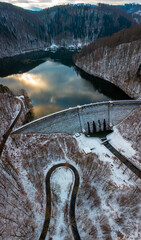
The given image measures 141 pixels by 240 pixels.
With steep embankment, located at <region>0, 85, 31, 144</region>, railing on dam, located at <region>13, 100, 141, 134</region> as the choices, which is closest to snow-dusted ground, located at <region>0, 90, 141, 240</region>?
railing on dam, located at <region>13, 100, 141, 134</region>

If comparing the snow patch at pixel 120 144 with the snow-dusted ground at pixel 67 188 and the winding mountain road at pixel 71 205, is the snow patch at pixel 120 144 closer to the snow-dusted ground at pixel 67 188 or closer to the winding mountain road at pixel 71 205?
the snow-dusted ground at pixel 67 188

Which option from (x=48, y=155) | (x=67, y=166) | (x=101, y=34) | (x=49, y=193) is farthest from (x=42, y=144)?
(x=101, y=34)

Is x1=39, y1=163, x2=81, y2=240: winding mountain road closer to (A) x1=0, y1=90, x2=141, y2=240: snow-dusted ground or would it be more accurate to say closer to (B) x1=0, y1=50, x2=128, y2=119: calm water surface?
(A) x1=0, y1=90, x2=141, y2=240: snow-dusted ground

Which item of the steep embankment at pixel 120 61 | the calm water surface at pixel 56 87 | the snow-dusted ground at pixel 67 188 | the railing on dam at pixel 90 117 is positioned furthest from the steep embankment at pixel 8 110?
A: the steep embankment at pixel 120 61

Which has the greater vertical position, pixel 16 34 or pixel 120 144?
pixel 16 34

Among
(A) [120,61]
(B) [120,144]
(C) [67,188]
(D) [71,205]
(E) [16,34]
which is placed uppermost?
(E) [16,34]

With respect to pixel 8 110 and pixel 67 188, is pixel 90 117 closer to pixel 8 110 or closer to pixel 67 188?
pixel 67 188

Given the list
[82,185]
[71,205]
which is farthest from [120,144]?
[71,205]
